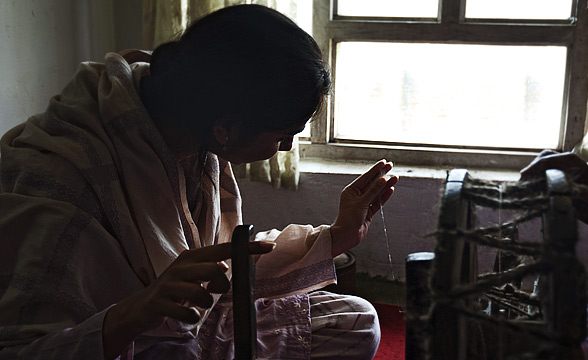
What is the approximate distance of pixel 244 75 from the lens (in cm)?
117

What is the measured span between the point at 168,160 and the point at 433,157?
4.71ft

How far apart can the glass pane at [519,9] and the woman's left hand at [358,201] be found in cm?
115

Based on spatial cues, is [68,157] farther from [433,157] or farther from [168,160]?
[433,157]

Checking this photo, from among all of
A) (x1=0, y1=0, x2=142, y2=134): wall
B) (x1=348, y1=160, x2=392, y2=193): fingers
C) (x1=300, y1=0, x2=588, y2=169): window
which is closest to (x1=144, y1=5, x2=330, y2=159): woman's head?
(x1=348, y1=160, x2=392, y2=193): fingers

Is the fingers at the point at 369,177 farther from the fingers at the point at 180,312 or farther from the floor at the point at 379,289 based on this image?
the floor at the point at 379,289

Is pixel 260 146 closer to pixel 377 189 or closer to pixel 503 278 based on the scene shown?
pixel 377 189

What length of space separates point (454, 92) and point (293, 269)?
1238mm

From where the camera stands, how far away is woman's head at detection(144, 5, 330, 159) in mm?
1170

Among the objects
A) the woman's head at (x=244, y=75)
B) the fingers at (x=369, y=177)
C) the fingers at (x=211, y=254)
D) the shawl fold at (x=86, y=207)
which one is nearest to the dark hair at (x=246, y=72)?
the woman's head at (x=244, y=75)

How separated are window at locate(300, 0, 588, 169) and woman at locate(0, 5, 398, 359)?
3.56 feet

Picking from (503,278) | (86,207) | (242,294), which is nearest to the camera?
(503,278)

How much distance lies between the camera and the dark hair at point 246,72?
3.84 ft

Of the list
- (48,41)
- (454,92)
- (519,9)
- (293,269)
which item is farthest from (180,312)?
(519,9)

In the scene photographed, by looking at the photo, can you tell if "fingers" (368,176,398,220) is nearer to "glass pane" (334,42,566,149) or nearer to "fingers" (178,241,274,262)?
"fingers" (178,241,274,262)
